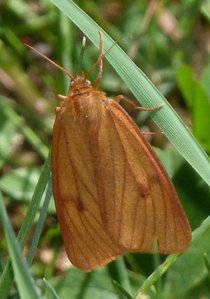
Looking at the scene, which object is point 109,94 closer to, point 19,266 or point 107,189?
point 107,189

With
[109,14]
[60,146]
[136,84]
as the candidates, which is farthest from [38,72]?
[136,84]

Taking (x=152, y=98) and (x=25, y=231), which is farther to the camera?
(x=152, y=98)

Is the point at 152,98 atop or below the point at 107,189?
atop

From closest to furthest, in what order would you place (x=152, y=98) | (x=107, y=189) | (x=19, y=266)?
(x=19, y=266) → (x=152, y=98) → (x=107, y=189)

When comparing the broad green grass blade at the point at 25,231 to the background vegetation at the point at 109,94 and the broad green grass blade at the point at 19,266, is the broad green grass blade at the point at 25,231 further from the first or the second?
the broad green grass blade at the point at 19,266

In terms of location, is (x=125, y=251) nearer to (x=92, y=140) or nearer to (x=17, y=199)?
(x=92, y=140)

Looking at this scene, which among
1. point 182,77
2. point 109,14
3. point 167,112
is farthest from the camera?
point 109,14

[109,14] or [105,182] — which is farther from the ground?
[109,14]

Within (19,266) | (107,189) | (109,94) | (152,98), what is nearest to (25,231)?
(19,266)
